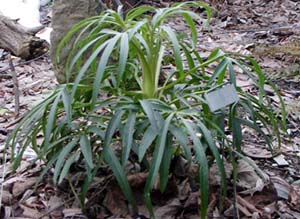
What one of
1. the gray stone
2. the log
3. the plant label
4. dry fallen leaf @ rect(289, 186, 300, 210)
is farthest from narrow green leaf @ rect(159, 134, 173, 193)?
the log

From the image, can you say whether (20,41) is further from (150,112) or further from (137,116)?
(150,112)

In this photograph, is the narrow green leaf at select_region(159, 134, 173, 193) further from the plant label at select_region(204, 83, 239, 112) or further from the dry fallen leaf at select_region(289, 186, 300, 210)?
the dry fallen leaf at select_region(289, 186, 300, 210)

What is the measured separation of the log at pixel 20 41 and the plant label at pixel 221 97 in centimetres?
194

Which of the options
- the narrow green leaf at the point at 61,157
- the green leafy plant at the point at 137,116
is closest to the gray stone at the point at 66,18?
the green leafy plant at the point at 137,116

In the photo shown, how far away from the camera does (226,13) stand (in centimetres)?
440

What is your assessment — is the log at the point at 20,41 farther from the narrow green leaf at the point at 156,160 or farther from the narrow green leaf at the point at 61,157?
the narrow green leaf at the point at 156,160

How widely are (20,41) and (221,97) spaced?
6.60 feet

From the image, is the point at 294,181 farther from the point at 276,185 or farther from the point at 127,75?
the point at 127,75

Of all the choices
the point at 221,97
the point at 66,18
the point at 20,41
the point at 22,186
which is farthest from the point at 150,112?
the point at 20,41

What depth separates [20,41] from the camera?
3.11 metres

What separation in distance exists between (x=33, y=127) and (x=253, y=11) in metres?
3.26

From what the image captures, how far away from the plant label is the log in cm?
194

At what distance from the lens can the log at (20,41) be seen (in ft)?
10.2

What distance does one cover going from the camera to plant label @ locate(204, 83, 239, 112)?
133cm
